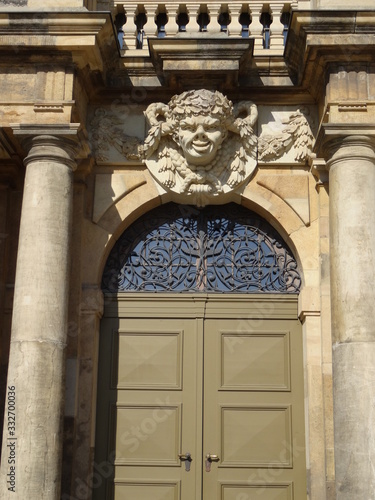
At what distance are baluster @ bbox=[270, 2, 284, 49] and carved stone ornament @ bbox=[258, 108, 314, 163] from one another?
0.80m

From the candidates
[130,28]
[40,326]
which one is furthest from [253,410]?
[130,28]

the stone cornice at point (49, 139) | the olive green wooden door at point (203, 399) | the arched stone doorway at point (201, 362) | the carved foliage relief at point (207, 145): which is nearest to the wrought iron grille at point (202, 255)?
the arched stone doorway at point (201, 362)

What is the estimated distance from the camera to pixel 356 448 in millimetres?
6664

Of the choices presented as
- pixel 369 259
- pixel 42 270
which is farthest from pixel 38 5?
pixel 369 259

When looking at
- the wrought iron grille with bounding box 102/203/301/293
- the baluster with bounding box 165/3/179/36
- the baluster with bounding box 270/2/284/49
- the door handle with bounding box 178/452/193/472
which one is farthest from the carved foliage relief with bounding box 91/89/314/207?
the door handle with bounding box 178/452/193/472

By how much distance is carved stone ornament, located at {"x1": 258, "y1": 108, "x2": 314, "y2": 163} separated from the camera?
8298 millimetres

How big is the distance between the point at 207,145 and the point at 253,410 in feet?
8.75

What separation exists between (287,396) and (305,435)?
41 cm

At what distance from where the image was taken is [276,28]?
8.63 m

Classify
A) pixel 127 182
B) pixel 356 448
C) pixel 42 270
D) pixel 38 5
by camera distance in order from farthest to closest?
pixel 127 182, pixel 38 5, pixel 42 270, pixel 356 448

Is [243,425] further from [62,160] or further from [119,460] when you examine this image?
[62,160]

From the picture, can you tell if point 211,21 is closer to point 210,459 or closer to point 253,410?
point 253,410

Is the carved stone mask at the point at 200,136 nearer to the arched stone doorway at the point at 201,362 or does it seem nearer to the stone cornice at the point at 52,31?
the arched stone doorway at the point at 201,362

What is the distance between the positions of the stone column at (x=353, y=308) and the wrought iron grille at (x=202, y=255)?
118 cm
